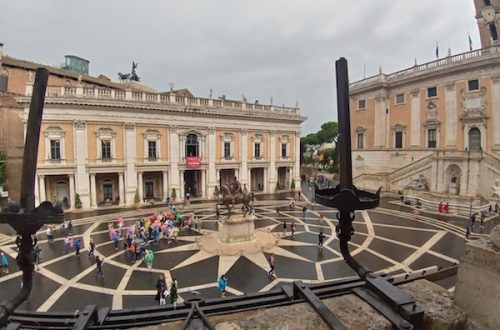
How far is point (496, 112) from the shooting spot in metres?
31.8

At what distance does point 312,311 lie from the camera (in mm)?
2301

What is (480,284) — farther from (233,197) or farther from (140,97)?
(140,97)

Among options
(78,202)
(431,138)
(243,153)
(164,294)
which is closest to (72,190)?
(78,202)

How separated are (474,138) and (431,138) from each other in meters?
4.55

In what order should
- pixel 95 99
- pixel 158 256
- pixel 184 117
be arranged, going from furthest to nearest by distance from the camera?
pixel 184 117
pixel 95 99
pixel 158 256

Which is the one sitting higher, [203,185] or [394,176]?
[394,176]

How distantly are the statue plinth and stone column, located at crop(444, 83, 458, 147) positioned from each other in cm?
2970

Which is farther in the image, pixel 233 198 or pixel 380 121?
pixel 380 121

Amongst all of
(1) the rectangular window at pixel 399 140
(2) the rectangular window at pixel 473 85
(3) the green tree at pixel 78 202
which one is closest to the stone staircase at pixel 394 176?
(1) the rectangular window at pixel 399 140

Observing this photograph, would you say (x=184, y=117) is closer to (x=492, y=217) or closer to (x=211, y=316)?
(x=492, y=217)

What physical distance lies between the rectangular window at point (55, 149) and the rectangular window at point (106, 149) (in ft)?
13.0

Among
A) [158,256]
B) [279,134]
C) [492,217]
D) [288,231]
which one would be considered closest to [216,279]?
[158,256]

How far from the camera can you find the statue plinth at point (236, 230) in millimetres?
18656

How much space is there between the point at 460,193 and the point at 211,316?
3659 cm
